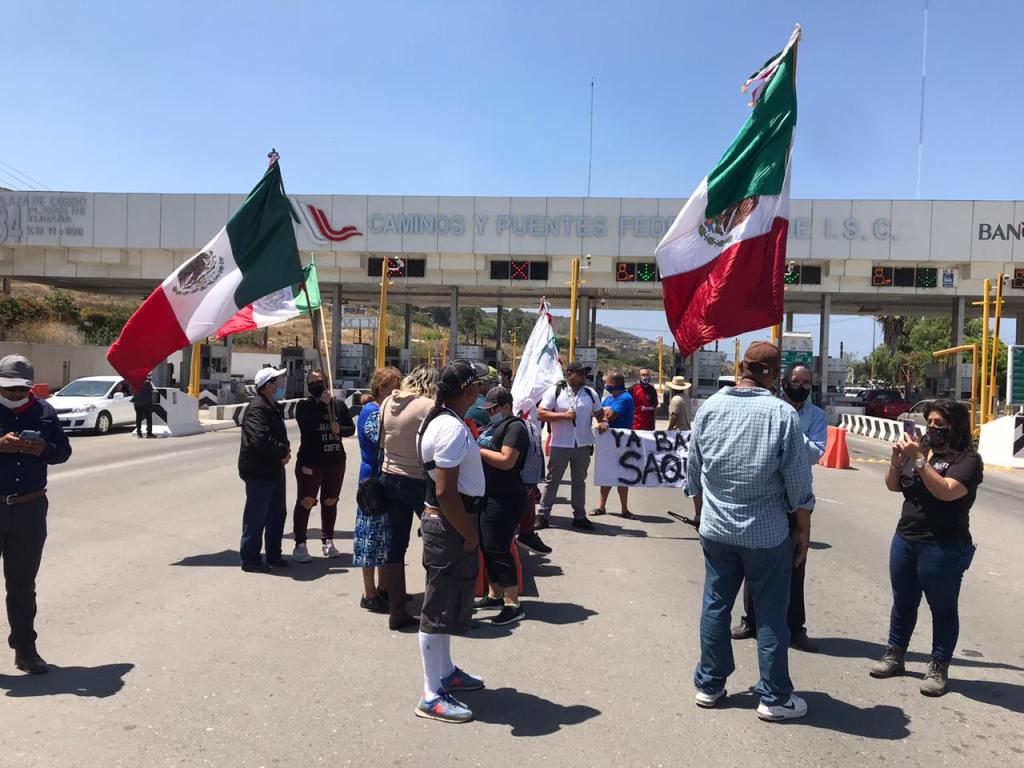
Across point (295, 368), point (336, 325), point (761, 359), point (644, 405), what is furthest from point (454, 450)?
point (295, 368)

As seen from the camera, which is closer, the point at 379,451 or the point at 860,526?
the point at 379,451

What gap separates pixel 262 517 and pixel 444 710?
349cm

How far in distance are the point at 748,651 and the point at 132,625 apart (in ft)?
13.7

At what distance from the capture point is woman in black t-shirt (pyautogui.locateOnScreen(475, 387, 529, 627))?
5980 mm

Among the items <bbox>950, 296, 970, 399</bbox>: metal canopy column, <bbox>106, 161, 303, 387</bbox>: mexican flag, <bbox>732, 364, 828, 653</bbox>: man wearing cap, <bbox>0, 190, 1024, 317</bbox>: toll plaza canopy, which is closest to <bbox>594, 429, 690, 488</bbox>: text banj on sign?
<bbox>732, 364, 828, 653</bbox>: man wearing cap

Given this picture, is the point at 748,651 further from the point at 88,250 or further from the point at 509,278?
the point at 88,250

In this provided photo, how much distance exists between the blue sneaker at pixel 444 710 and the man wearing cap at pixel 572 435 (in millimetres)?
4989

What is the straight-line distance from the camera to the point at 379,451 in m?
5.58

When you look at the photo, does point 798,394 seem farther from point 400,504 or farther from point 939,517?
point 400,504

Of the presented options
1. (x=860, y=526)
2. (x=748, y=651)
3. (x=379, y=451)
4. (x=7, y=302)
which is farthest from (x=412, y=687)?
(x=7, y=302)

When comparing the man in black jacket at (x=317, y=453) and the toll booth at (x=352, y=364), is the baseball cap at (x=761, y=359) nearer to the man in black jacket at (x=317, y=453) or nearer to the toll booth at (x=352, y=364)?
the man in black jacket at (x=317, y=453)

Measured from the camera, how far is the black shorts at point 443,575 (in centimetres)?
424

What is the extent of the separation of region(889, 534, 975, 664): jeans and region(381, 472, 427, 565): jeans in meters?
2.94

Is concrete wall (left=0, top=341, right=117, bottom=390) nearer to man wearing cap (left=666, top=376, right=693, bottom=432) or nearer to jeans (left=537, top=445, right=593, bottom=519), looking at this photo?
man wearing cap (left=666, top=376, right=693, bottom=432)
